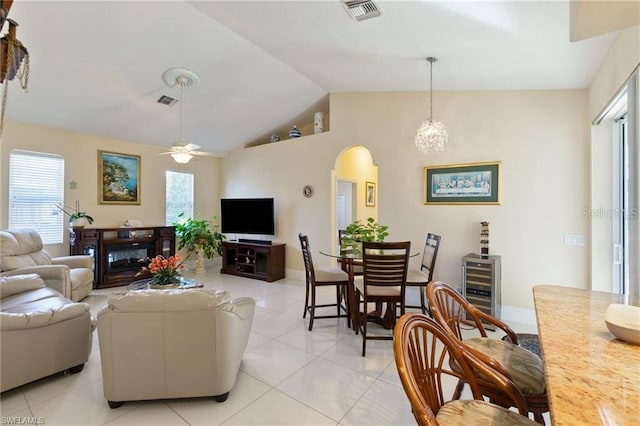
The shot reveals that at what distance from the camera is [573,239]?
323 cm

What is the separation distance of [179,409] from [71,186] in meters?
4.50

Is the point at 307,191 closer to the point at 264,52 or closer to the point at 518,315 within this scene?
the point at 264,52

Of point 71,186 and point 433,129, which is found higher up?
point 433,129

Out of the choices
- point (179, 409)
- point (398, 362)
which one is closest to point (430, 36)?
point (398, 362)

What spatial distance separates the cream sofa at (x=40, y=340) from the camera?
1.94 meters

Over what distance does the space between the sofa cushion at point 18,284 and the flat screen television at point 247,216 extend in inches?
127

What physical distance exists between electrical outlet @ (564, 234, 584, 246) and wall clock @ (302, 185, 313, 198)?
12.0 ft

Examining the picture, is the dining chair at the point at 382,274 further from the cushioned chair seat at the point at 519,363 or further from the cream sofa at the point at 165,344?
the cream sofa at the point at 165,344

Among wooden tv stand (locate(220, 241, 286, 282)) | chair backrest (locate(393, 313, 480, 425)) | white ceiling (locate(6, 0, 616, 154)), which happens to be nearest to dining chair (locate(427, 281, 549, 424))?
chair backrest (locate(393, 313, 480, 425))

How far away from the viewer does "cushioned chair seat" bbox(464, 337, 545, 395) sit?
130 cm

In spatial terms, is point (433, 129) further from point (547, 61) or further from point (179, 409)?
point (179, 409)

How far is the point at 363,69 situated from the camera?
3502mm

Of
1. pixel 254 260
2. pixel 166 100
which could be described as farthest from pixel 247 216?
pixel 166 100

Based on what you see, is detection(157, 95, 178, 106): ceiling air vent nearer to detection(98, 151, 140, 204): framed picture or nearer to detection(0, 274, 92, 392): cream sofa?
detection(98, 151, 140, 204): framed picture
